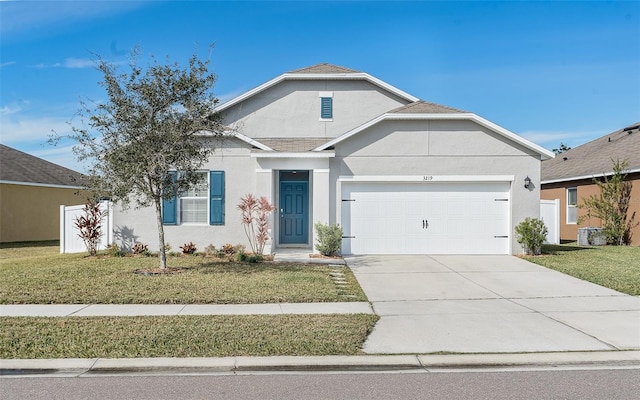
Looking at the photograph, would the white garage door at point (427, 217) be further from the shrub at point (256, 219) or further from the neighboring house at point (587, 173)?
the neighboring house at point (587, 173)

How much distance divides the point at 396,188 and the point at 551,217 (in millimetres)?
7248

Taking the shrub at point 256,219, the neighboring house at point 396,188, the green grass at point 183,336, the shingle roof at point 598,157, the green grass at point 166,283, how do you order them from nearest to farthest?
the green grass at point 183,336 → the green grass at point 166,283 → the shrub at point 256,219 → the neighboring house at point 396,188 → the shingle roof at point 598,157

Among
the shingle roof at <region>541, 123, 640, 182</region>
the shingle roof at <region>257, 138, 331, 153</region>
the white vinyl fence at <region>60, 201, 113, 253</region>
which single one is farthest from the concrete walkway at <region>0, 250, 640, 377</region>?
the shingle roof at <region>541, 123, 640, 182</region>

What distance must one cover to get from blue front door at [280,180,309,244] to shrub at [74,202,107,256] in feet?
18.5

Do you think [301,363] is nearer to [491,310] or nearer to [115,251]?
[491,310]

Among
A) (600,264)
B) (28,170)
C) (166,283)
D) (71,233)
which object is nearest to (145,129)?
(166,283)

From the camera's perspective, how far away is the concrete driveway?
6230 millimetres

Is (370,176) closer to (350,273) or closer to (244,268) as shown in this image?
(350,273)

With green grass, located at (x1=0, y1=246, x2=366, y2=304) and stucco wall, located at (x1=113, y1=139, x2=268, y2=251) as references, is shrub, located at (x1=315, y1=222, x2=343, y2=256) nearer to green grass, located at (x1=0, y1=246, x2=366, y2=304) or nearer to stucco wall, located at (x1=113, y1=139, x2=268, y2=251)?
green grass, located at (x1=0, y1=246, x2=366, y2=304)

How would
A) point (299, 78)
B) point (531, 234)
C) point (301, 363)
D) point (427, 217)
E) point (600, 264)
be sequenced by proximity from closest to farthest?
point (301, 363) → point (600, 264) → point (531, 234) → point (427, 217) → point (299, 78)

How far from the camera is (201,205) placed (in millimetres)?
15039

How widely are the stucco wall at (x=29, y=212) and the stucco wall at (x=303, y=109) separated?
933 centimetres

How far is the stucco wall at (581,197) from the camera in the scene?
59.7ft

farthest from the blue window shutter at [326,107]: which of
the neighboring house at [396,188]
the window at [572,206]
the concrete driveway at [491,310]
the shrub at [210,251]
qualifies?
the window at [572,206]
